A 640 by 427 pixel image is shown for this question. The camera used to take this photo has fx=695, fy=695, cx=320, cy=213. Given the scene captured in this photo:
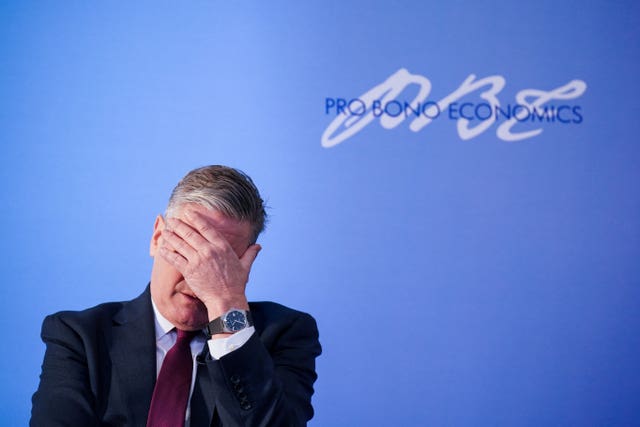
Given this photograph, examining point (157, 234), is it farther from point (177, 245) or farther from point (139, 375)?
point (139, 375)

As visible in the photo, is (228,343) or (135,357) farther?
(135,357)

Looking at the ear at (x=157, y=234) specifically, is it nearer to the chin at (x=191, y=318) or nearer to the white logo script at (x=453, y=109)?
the chin at (x=191, y=318)

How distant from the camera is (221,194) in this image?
1.64m

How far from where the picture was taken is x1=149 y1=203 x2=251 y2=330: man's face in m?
1.63

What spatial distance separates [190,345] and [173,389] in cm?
12

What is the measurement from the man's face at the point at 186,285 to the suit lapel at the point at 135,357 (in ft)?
0.19

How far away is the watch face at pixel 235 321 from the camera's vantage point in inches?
58.9

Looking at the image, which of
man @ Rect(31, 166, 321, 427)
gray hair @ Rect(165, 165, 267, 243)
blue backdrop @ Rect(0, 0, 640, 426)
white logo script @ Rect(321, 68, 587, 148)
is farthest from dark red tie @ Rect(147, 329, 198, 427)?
white logo script @ Rect(321, 68, 587, 148)

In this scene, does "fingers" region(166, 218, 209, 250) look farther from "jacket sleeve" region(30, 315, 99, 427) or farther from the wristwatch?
"jacket sleeve" region(30, 315, 99, 427)

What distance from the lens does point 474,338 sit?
309cm

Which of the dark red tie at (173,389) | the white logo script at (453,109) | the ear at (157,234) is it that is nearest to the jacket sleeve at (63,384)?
the dark red tie at (173,389)

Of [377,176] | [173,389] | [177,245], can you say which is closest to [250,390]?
[173,389]

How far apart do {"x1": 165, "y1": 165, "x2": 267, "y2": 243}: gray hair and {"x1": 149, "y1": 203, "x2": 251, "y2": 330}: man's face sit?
0.6 inches

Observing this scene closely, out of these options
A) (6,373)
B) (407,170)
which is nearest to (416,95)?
(407,170)
